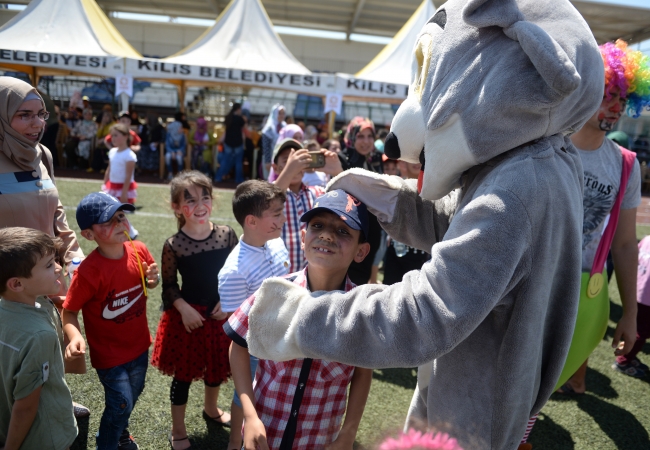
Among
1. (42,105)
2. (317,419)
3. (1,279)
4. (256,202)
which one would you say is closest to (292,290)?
(317,419)

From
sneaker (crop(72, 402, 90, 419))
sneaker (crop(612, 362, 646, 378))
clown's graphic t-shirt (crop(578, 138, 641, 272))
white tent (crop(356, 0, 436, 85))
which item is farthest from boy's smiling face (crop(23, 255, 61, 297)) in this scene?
white tent (crop(356, 0, 436, 85))

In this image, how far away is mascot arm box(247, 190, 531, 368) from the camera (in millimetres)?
1087

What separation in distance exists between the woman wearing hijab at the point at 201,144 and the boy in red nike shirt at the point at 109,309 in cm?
1250

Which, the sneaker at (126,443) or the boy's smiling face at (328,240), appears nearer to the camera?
the boy's smiling face at (328,240)

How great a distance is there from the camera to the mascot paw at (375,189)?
5.10 ft

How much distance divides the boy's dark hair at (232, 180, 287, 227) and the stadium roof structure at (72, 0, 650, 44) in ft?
79.6

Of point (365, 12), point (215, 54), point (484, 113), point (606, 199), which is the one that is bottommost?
point (606, 199)

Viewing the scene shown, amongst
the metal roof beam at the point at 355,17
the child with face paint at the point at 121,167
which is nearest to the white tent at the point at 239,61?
the child with face paint at the point at 121,167

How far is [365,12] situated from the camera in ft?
86.2

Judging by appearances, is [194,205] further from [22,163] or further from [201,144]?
[201,144]

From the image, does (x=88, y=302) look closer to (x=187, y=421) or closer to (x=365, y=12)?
(x=187, y=421)

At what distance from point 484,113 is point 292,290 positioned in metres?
0.63

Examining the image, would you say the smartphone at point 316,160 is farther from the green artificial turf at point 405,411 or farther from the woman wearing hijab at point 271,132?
the woman wearing hijab at point 271,132

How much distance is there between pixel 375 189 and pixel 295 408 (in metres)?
0.81
